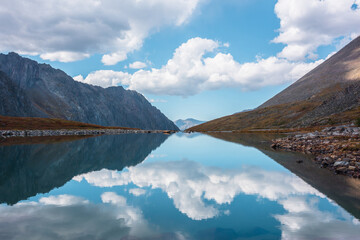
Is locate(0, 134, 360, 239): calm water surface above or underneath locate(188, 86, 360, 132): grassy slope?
underneath

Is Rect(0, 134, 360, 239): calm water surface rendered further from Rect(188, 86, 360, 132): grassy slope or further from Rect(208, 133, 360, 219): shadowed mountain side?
Rect(188, 86, 360, 132): grassy slope

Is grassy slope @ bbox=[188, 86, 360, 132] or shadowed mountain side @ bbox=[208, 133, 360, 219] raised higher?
grassy slope @ bbox=[188, 86, 360, 132]

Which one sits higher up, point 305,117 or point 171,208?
point 305,117

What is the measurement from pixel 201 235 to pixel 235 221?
2.76 m

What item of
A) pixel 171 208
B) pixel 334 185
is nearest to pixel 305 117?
pixel 334 185

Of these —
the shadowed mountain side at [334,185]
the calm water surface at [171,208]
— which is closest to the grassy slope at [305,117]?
the shadowed mountain side at [334,185]

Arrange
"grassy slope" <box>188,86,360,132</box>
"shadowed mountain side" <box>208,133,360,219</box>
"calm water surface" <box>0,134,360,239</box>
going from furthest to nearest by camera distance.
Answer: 1. "grassy slope" <box>188,86,360,132</box>
2. "shadowed mountain side" <box>208,133,360,219</box>
3. "calm water surface" <box>0,134,360,239</box>

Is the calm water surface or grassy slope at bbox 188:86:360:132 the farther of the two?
grassy slope at bbox 188:86:360:132

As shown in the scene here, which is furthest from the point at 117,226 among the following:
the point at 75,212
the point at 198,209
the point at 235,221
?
the point at 235,221

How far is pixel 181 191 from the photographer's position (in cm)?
1952

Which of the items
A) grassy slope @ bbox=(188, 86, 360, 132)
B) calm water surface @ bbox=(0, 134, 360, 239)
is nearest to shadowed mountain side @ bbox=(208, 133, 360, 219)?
calm water surface @ bbox=(0, 134, 360, 239)

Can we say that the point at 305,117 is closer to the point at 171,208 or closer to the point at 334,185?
the point at 334,185

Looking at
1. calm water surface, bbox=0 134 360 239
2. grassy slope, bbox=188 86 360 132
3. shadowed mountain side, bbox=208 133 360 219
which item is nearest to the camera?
calm water surface, bbox=0 134 360 239

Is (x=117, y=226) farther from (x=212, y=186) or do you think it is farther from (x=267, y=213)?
(x=212, y=186)
